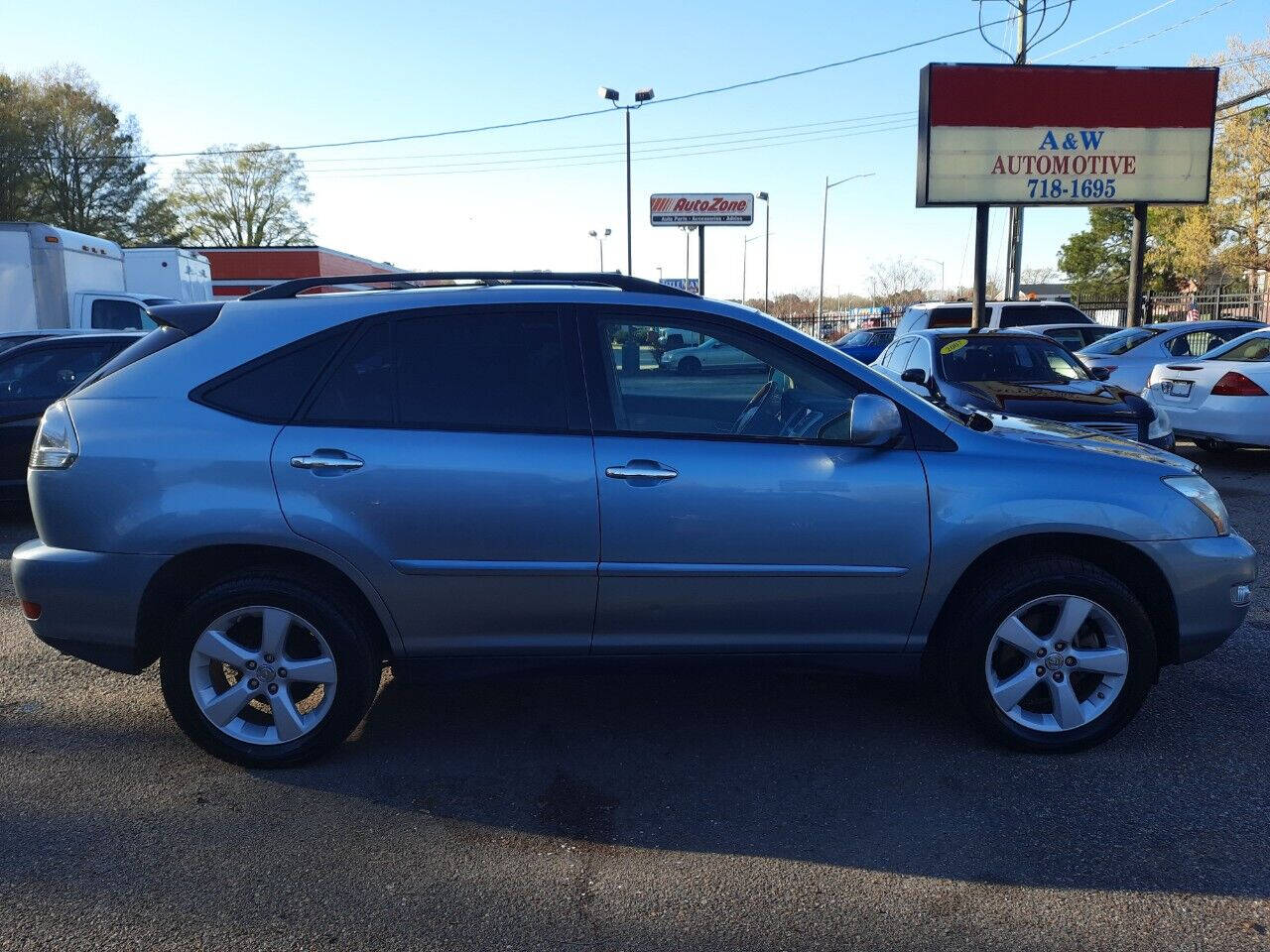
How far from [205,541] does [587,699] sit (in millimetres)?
1751

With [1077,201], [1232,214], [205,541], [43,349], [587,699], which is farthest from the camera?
[1232,214]

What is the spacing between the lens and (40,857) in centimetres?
312

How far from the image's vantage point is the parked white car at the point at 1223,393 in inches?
386

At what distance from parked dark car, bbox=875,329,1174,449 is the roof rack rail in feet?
12.2

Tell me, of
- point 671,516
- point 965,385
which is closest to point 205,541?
point 671,516

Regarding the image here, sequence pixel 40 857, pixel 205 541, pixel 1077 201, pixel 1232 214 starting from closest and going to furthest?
pixel 40 857 < pixel 205 541 < pixel 1077 201 < pixel 1232 214

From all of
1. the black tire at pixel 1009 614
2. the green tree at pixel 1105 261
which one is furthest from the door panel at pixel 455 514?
the green tree at pixel 1105 261

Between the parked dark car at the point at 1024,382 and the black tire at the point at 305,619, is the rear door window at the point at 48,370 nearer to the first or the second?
the black tire at the point at 305,619

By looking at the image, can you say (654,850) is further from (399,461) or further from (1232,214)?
(1232,214)

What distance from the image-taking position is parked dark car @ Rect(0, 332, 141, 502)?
26.5 ft

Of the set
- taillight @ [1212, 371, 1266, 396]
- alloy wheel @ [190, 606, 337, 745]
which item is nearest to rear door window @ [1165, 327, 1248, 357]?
taillight @ [1212, 371, 1266, 396]

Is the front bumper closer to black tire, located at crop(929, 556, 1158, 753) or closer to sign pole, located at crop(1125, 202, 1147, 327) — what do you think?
black tire, located at crop(929, 556, 1158, 753)

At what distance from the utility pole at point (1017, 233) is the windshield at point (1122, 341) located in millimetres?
9673

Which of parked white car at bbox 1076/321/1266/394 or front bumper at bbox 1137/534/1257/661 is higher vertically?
parked white car at bbox 1076/321/1266/394
